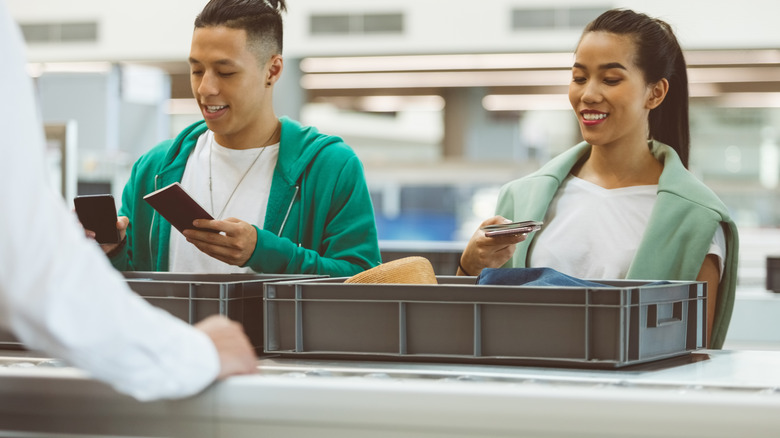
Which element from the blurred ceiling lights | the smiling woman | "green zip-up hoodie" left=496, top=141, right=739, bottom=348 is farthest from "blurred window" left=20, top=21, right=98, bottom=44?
"green zip-up hoodie" left=496, top=141, right=739, bottom=348

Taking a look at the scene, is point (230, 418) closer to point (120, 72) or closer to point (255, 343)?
point (255, 343)

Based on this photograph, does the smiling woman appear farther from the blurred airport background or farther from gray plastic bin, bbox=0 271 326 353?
the blurred airport background

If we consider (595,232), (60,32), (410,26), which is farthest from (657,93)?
(60,32)

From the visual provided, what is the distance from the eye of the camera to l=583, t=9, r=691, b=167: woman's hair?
2.08m

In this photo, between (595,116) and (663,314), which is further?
(595,116)

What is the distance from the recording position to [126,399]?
3.65ft

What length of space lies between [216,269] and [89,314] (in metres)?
1.18

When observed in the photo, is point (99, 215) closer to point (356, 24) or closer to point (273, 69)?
point (273, 69)

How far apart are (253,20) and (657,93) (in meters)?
0.99

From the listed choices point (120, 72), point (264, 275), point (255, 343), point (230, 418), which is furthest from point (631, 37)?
point (120, 72)

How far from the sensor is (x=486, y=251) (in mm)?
1908

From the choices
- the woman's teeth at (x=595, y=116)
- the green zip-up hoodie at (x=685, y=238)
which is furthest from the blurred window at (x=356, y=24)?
the green zip-up hoodie at (x=685, y=238)

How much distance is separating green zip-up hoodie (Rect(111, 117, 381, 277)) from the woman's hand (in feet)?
0.69

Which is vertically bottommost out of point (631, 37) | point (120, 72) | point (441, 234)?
point (441, 234)
